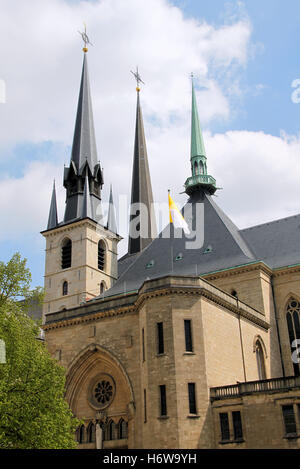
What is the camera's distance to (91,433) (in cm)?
3216

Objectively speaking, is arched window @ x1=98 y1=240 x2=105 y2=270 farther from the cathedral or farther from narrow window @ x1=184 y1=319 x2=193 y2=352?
narrow window @ x1=184 y1=319 x2=193 y2=352

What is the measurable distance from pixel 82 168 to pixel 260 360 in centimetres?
2877

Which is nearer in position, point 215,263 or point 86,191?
point 215,263

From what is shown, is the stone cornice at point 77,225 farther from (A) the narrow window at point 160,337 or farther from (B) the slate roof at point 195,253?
(A) the narrow window at point 160,337

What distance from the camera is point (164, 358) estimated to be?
27.9m

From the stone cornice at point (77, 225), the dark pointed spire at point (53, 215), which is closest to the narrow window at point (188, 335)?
the stone cornice at point (77, 225)

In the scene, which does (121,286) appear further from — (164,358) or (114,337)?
(164,358)

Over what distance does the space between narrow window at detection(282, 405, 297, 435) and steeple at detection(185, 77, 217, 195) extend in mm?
26813

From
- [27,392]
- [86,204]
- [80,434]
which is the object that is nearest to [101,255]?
[86,204]

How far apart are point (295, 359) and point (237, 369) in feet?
24.3

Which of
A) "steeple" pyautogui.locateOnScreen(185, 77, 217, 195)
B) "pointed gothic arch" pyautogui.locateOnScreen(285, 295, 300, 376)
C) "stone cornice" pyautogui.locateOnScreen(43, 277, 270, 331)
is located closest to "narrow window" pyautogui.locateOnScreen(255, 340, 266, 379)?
"stone cornice" pyautogui.locateOnScreen(43, 277, 270, 331)

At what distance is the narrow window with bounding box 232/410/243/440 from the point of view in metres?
26.4
